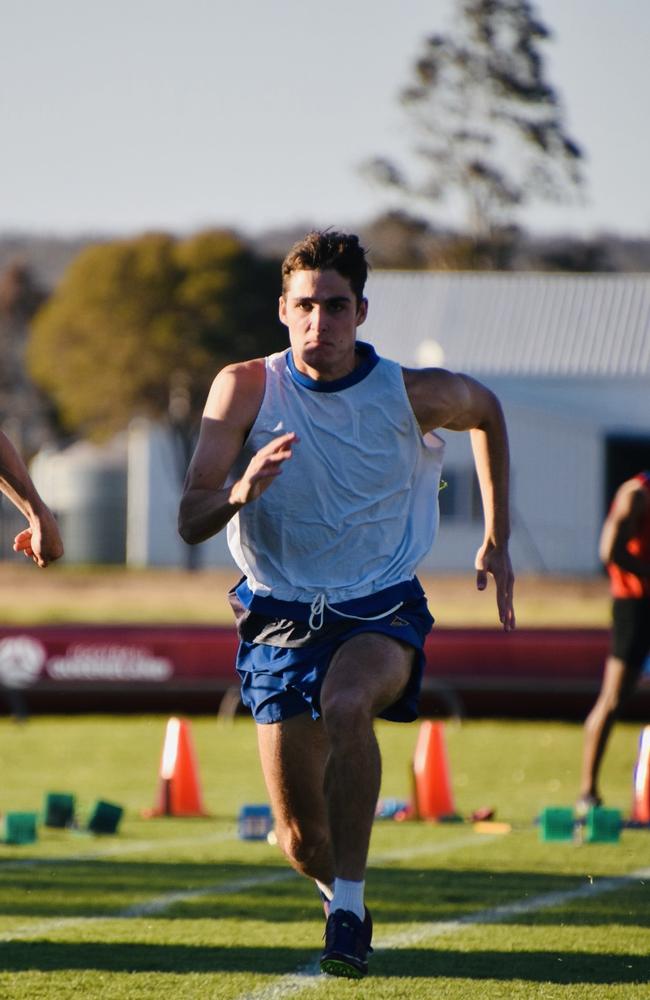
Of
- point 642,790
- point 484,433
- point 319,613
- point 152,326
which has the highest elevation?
point 152,326

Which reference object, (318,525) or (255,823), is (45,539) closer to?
(318,525)

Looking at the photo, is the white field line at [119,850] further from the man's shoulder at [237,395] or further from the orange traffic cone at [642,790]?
the man's shoulder at [237,395]

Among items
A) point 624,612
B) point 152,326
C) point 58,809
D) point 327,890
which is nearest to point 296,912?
point 327,890

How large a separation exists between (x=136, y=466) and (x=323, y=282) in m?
66.0

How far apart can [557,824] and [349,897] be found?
15.0 feet

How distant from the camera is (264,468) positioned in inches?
Answer: 222

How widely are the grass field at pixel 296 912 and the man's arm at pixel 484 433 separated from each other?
50.1 inches

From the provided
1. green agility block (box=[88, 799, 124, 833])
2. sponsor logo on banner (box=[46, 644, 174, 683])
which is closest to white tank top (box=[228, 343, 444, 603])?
green agility block (box=[88, 799, 124, 833])

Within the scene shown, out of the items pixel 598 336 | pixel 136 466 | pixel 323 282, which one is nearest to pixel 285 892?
pixel 323 282

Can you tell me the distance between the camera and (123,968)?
6.54 m

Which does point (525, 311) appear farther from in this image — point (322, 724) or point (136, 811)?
point (322, 724)

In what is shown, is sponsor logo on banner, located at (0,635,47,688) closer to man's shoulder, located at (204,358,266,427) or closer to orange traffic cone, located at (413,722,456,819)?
orange traffic cone, located at (413,722,456,819)

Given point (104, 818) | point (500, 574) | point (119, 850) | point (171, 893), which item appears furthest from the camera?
point (104, 818)

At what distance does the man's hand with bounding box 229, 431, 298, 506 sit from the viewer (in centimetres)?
562
